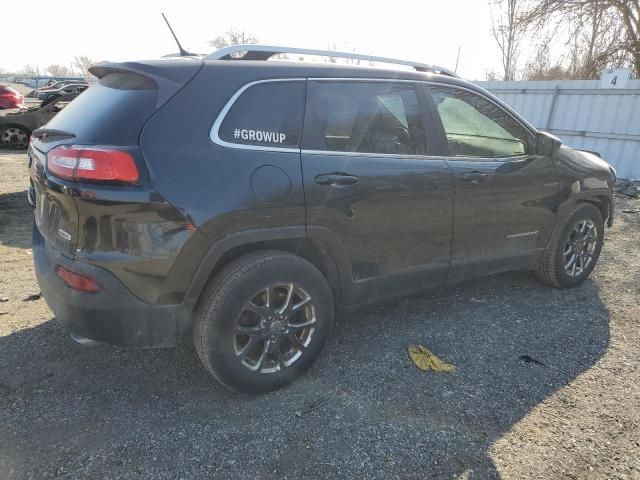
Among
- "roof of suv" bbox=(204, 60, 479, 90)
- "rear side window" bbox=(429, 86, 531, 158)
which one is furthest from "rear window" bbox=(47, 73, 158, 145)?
"rear side window" bbox=(429, 86, 531, 158)

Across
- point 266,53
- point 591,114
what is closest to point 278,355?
point 266,53

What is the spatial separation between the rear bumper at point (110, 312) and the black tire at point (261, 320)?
0.16 meters

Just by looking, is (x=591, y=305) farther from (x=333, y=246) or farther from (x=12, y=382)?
(x=12, y=382)

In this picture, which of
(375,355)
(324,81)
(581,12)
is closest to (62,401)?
(375,355)

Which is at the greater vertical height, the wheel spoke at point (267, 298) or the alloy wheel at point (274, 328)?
the wheel spoke at point (267, 298)

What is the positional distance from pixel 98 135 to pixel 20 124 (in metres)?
13.0

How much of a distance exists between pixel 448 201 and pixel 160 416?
2291mm

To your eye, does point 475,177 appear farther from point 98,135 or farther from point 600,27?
point 600,27

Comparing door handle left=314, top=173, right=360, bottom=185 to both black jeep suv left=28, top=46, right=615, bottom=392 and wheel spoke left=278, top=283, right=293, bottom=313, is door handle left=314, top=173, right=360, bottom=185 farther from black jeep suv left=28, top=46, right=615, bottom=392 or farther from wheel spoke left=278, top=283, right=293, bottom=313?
wheel spoke left=278, top=283, right=293, bottom=313

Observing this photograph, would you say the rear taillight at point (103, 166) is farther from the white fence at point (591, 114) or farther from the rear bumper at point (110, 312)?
the white fence at point (591, 114)

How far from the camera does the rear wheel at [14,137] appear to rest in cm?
1270

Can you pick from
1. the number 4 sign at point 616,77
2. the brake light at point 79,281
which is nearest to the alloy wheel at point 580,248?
the brake light at point 79,281

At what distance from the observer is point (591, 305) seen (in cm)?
417

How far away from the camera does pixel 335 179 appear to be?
2.74 meters
